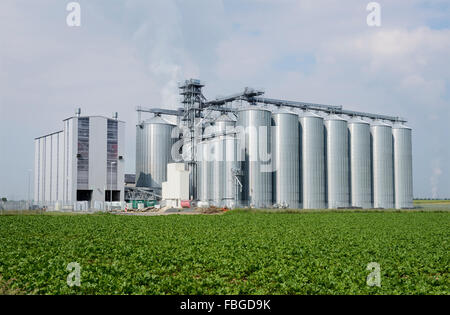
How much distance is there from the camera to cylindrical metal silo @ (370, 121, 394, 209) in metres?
81.6

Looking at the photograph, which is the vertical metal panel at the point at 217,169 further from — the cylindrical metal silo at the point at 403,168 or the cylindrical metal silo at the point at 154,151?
the cylindrical metal silo at the point at 403,168

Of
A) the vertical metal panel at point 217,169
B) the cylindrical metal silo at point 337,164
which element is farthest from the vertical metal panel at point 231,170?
the cylindrical metal silo at point 337,164

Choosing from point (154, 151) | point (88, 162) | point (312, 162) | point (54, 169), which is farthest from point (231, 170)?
point (54, 169)

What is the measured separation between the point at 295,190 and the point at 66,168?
3681 cm

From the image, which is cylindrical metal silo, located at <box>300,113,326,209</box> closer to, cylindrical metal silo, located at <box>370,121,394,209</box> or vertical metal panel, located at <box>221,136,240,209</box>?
vertical metal panel, located at <box>221,136,240,209</box>

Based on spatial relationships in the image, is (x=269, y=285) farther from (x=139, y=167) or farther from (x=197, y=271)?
(x=139, y=167)

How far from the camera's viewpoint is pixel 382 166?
270ft

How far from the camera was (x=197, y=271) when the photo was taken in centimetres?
1788

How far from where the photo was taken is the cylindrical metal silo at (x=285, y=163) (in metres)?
70.1

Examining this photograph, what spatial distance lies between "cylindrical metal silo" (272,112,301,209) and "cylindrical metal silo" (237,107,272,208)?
130 cm

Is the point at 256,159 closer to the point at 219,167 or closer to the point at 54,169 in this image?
the point at 219,167

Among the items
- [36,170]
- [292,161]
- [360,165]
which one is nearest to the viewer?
[292,161]

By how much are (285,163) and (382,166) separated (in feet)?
73.0
